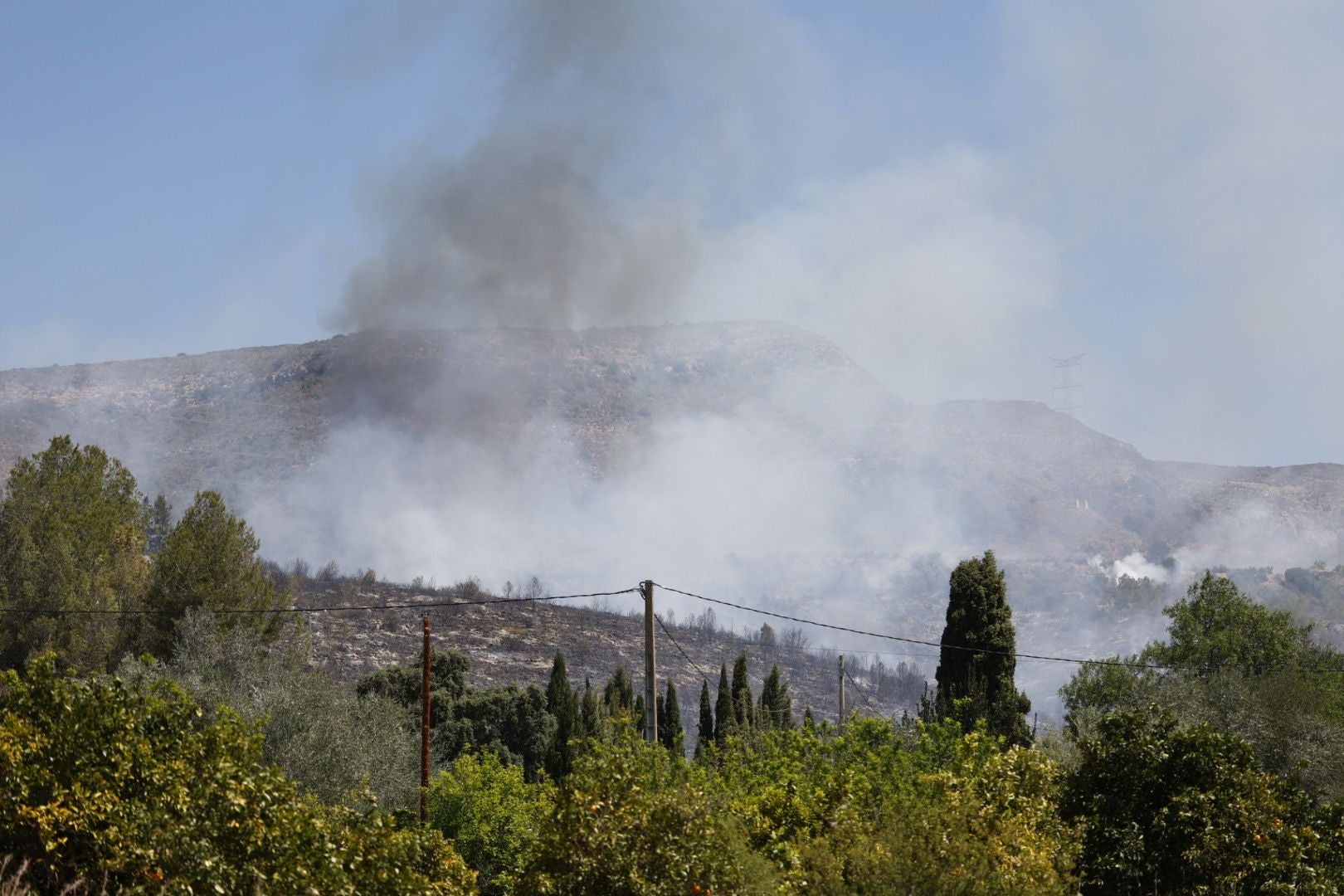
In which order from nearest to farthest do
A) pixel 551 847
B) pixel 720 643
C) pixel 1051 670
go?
pixel 551 847
pixel 720 643
pixel 1051 670

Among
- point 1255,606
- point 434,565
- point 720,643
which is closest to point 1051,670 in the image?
point 720,643

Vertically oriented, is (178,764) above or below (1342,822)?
above

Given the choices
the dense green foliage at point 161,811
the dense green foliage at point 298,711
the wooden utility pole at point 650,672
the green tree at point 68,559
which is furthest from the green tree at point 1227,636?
the dense green foliage at point 161,811

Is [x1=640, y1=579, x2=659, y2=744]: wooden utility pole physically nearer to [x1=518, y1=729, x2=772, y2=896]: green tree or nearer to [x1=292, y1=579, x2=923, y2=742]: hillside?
[x1=518, y1=729, x2=772, y2=896]: green tree

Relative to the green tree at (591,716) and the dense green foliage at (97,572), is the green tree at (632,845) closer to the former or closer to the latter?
the dense green foliage at (97,572)

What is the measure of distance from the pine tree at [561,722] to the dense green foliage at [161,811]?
31583 mm

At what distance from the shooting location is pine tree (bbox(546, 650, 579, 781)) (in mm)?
46531

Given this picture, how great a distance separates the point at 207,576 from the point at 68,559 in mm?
3944

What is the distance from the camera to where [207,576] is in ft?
131

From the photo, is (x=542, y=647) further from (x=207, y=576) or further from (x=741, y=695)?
(x=207, y=576)

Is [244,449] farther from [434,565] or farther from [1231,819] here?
[1231,819]

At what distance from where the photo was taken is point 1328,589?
579ft

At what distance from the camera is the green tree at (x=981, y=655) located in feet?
112

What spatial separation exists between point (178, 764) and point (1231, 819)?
11056 mm
